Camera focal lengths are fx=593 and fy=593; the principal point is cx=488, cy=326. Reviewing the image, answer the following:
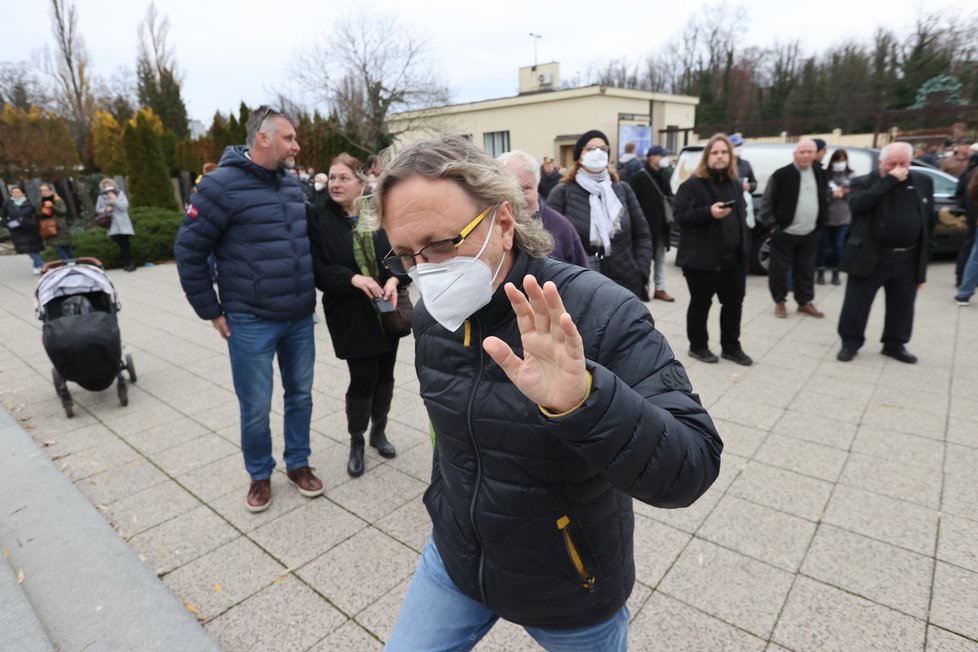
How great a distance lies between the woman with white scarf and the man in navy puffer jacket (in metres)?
2.18

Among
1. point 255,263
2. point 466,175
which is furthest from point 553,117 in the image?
point 466,175

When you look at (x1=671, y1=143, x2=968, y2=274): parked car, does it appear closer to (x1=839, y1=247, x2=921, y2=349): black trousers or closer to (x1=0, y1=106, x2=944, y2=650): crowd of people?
(x1=839, y1=247, x2=921, y2=349): black trousers

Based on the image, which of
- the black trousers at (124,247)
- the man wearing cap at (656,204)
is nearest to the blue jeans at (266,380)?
the man wearing cap at (656,204)

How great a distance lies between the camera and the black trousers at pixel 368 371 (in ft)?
12.2

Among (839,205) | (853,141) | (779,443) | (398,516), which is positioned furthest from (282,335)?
(853,141)

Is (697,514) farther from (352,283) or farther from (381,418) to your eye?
(352,283)

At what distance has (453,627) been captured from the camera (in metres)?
1.55

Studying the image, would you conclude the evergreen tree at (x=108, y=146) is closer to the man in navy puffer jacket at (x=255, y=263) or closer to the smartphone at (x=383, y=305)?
the man in navy puffer jacket at (x=255, y=263)

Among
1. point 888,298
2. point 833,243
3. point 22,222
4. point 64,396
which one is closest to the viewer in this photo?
point 64,396

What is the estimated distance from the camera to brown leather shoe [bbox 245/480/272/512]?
3.41 m

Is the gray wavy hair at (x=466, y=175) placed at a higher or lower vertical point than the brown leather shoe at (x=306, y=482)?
higher

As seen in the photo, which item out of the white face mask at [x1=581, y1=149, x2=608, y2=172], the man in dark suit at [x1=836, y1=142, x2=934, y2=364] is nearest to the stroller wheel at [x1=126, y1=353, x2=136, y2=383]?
the white face mask at [x1=581, y1=149, x2=608, y2=172]

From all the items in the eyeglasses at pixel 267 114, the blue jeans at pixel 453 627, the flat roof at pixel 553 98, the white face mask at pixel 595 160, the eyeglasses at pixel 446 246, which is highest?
the flat roof at pixel 553 98

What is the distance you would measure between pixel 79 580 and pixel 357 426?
1.60 meters
